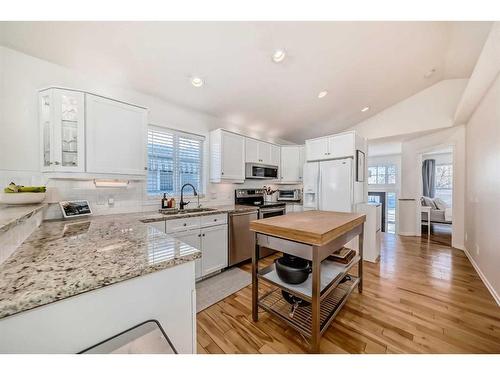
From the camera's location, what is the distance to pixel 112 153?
6.75 feet

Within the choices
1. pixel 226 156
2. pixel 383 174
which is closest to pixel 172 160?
pixel 226 156

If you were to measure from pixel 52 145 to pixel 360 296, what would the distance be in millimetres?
3517

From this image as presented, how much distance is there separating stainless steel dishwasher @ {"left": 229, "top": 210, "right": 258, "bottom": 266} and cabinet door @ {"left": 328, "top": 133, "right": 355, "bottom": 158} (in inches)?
73.7

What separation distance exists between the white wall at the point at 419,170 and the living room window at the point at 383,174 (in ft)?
7.49

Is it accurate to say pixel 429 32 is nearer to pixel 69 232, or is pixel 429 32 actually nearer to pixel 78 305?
pixel 78 305

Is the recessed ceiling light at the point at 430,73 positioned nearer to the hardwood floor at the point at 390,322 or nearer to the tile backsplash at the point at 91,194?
the hardwood floor at the point at 390,322

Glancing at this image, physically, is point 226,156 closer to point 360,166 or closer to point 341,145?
point 341,145

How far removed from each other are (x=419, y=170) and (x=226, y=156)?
484cm

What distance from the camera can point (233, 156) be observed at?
3377 mm

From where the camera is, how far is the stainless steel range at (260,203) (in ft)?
11.1

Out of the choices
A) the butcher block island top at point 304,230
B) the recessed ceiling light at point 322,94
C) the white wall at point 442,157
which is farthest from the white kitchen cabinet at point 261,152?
the white wall at point 442,157
